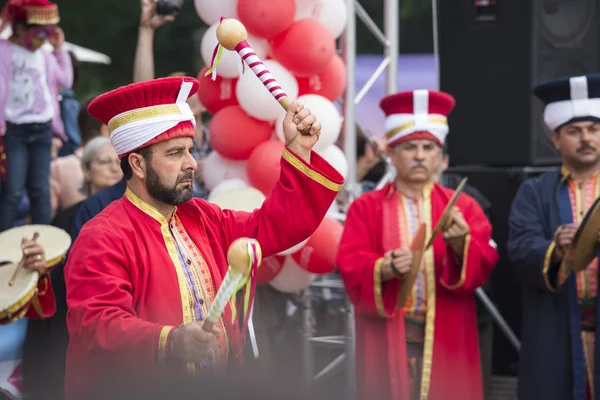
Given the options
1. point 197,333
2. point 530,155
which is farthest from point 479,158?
point 197,333

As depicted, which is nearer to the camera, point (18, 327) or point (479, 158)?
point (18, 327)

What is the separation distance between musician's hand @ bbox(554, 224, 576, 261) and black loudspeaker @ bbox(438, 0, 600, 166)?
3.62 feet

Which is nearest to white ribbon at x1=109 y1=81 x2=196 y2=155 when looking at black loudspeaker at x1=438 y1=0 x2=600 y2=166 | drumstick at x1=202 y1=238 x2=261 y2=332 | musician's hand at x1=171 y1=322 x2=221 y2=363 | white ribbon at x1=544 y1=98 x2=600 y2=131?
musician's hand at x1=171 y1=322 x2=221 y2=363

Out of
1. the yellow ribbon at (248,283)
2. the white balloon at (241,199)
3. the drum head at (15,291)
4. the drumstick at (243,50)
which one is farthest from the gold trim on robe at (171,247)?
the white balloon at (241,199)

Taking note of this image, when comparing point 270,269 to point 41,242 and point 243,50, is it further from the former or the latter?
point 243,50

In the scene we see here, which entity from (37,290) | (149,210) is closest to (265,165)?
(37,290)

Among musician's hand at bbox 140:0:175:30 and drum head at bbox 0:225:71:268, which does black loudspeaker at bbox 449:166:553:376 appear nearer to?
musician's hand at bbox 140:0:175:30

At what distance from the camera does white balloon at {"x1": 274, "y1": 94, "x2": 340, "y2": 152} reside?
5.20 m

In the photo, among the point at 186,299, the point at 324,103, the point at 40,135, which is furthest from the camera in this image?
the point at 40,135

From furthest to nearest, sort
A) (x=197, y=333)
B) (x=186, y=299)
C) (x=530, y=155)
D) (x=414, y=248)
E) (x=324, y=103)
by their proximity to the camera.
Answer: (x=530, y=155)
(x=324, y=103)
(x=414, y=248)
(x=186, y=299)
(x=197, y=333)

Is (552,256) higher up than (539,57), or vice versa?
(539,57)

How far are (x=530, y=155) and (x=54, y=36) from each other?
10.4 feet

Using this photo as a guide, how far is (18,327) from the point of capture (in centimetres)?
536

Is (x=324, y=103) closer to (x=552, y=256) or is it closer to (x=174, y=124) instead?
(x=552, y=256)
